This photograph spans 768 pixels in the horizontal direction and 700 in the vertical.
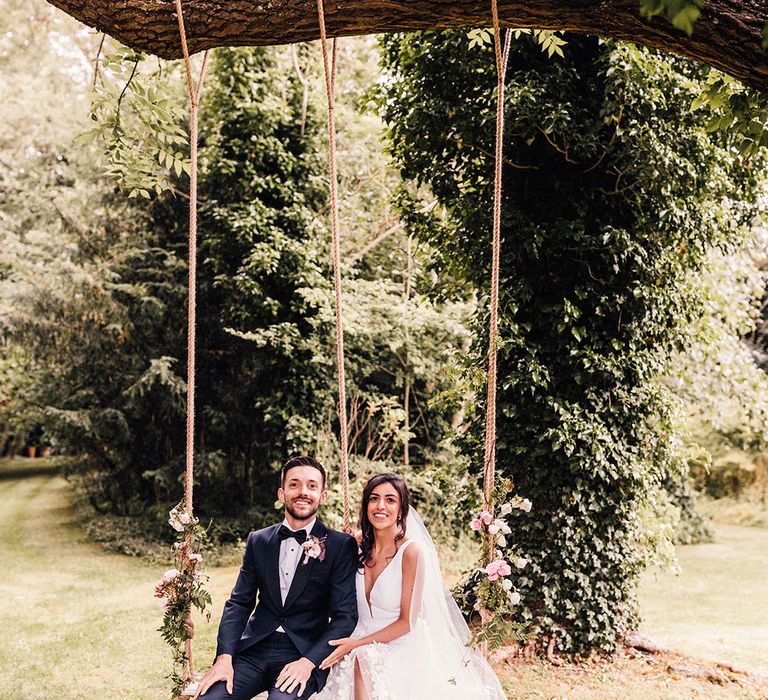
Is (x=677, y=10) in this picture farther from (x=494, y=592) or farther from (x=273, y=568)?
(x=273, y=568)

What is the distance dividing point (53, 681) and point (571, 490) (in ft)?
12.2

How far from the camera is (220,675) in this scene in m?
2.61

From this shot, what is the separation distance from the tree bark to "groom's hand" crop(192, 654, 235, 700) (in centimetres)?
221

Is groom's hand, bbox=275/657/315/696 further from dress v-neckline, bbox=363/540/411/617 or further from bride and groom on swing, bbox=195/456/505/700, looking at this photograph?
dress v-neckline, bbox=363/540/411/617

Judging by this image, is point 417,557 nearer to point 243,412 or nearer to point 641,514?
point 641,514

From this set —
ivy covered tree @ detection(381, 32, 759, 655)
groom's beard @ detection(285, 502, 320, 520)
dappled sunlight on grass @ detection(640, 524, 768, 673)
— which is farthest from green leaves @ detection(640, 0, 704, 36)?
dappled sunlight on grass @ detection(640, 524, 768, 673)

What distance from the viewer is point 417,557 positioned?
2.84 m

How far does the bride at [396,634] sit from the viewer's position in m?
2.77

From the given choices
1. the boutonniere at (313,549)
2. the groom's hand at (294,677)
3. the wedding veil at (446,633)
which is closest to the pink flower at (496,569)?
the wedding veil at (446,633)

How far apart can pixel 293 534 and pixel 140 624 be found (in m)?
4.61

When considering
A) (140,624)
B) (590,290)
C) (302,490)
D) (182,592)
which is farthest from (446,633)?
(140,624)

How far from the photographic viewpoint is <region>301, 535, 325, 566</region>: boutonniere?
8.76 feet

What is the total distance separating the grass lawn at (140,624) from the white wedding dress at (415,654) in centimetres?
159

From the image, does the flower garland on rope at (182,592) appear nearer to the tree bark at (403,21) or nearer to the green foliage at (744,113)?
the tree bark at (403,21)
